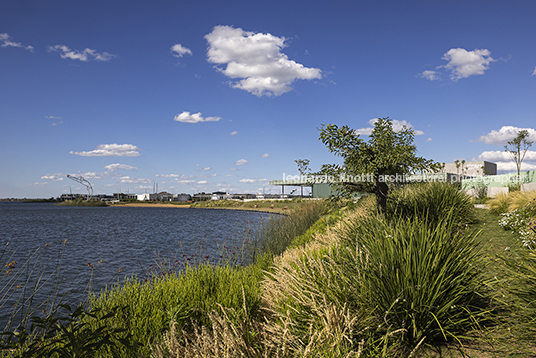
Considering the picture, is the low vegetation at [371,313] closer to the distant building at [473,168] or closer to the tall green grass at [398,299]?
the tall green grass at [398,299]

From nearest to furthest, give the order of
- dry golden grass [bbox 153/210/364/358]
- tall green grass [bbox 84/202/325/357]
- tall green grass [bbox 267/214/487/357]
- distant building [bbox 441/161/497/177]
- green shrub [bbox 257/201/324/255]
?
dry golden grass [bbox 153/210/364/358] → tall green grass [bbox 267/214/487/357] → tall green grass [bbox 84/202/325/357] → green shrub [bbox 257/201/324/255] → distant building [bbox 441/161/497/177]

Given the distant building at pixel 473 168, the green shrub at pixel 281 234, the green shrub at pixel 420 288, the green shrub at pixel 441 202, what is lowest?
the green shrub at pixel 281 234

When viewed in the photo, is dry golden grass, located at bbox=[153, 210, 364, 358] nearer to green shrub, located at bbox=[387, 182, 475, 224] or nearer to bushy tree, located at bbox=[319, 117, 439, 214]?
bushy tree, located at bbox=[319, 117, 439, 214]

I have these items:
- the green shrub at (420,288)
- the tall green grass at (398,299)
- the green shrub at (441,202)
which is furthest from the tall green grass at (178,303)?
the green shrub at (441,202)

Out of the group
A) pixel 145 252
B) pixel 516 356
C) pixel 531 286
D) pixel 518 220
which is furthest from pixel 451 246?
pixel 145 252

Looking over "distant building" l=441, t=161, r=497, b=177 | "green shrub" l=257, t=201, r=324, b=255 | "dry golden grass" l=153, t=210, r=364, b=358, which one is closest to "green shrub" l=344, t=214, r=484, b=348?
"dry golden grass" l=153, t=210, r=364, b=358

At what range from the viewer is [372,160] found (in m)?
7.00

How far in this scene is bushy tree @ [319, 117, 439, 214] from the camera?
6668mm

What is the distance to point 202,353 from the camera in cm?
297

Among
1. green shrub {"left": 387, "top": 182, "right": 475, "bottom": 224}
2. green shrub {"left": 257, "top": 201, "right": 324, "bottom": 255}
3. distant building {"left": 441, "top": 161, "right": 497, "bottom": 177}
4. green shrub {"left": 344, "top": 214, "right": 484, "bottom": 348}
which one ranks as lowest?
green shrub {"left": 257, "top": 201, "right": 324, "bottom": 255}

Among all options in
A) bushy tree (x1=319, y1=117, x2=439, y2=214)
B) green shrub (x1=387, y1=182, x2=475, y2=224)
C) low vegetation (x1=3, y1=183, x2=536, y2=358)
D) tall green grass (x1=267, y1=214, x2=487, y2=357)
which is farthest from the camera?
green shrub (x1=387, y1=182, x2=475, y2=224)

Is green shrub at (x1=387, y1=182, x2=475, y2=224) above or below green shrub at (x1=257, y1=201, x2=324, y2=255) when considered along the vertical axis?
above

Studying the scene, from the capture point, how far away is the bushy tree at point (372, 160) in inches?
263

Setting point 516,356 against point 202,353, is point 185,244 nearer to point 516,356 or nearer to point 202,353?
point 202,353
